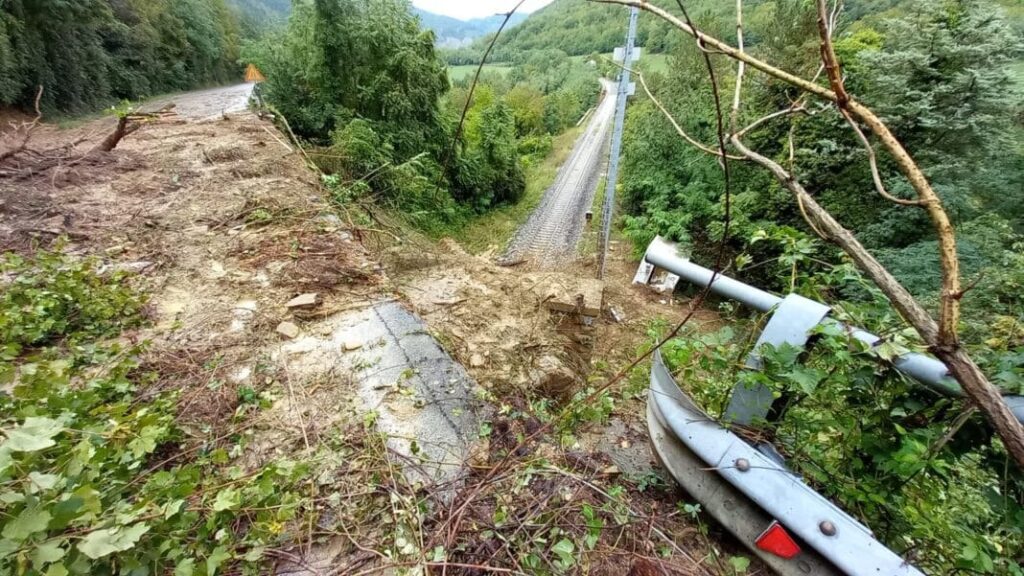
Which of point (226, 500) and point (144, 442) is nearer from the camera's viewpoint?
point (226, 500)

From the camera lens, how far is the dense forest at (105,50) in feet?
39.7

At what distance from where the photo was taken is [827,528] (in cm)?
138

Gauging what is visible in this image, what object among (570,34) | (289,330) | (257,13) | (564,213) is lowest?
(564,213)

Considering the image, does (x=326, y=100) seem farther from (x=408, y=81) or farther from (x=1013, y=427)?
(x=1013, y=427)

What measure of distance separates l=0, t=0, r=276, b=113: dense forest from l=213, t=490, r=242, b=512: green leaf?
18.5m

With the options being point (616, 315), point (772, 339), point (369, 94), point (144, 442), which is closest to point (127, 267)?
point (144, 442)

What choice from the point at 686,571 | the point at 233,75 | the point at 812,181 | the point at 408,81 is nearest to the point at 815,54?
the point at 812,181

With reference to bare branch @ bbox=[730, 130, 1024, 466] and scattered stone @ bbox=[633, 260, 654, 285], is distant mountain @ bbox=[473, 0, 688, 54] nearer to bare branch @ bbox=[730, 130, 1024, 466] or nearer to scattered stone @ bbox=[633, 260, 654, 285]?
scattered stone @ bbox=[633, 260, 654, 285]

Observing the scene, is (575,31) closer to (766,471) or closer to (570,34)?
(570,34)

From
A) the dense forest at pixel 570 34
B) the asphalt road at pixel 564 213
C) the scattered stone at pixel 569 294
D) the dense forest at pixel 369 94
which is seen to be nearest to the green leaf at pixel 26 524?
the scattered stone at pixel 569 294

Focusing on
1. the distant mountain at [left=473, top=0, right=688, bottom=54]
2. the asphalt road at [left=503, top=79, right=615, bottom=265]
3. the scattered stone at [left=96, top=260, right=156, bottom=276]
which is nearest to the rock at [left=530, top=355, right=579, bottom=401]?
the scattered stone at [left=96, top=260, right=156, bottom=276]

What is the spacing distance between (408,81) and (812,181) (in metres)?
11.3

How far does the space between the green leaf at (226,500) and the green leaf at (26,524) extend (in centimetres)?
51

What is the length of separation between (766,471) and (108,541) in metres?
2.29
